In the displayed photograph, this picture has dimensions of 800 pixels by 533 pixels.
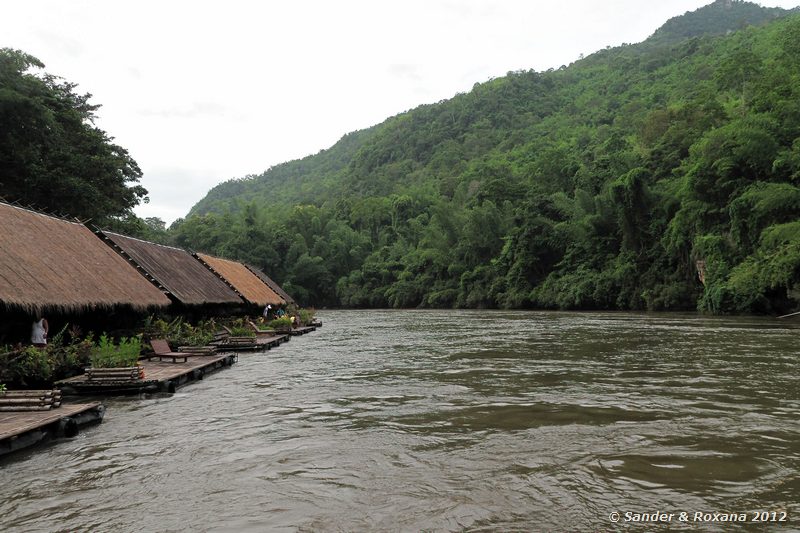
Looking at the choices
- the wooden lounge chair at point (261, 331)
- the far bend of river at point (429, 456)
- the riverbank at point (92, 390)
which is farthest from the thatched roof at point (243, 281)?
the far bend of river at point (429, 456)

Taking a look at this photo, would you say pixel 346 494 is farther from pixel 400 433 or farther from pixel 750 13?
pixel 750 13

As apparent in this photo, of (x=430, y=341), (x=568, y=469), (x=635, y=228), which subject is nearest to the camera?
(x=568, y=469)

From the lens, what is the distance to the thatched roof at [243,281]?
27797 mm

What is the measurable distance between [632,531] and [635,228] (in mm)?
47394

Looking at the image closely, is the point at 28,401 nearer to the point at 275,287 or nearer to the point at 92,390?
the point at 92,390

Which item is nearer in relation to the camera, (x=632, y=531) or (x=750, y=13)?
(x=632, y=531)

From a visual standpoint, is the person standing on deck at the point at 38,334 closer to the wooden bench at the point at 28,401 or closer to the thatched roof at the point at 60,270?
the thatched roof at the point at 60,270

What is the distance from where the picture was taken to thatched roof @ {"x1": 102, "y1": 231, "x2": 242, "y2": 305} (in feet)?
61.1

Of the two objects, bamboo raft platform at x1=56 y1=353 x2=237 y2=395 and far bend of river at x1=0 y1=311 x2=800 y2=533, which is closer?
far bend of river at x1=0 y1=311 x2=800 y2=533

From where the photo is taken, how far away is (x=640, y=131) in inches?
2480

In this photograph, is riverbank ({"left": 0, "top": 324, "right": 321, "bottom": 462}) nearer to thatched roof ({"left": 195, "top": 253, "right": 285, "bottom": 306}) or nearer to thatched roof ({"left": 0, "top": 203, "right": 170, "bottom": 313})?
thatched roof ({"left": 0, "top": 203, "right": 170, "bottom": 313})

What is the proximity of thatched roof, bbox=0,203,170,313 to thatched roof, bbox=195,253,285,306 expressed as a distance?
34.2 feet

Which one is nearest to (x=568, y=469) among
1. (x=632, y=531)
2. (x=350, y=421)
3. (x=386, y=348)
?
(x=632, y=531)

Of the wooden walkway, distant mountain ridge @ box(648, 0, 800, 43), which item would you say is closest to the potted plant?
the wooden walkway
